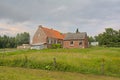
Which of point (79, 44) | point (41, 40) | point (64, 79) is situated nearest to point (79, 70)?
point (64, 79)

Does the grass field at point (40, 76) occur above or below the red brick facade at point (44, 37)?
below

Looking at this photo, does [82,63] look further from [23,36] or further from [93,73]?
[23,36]

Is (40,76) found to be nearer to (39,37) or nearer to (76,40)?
(76,40)

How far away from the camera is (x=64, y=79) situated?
17234mm

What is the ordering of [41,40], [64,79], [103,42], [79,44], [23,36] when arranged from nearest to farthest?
[64,79]
[79,44]
[41,40]
[103,42]
[23,36]

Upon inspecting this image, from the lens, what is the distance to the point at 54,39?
72250 millimetres

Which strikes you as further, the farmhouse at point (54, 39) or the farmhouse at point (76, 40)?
the farmhouse at point (54, 39)

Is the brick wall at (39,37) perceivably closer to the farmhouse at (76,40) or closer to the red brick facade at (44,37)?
the red brick facade at (44,37)

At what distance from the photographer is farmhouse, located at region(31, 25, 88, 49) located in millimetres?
64500

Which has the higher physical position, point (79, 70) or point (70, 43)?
point (70, 43)

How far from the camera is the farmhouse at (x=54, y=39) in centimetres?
6450

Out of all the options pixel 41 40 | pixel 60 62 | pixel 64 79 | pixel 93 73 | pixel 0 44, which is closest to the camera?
pixel 64 79

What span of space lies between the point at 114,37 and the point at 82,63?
6705cm

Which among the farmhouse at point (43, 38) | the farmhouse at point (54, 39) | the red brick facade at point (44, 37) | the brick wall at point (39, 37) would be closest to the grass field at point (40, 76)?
the farmhouse at point (54, 39)
